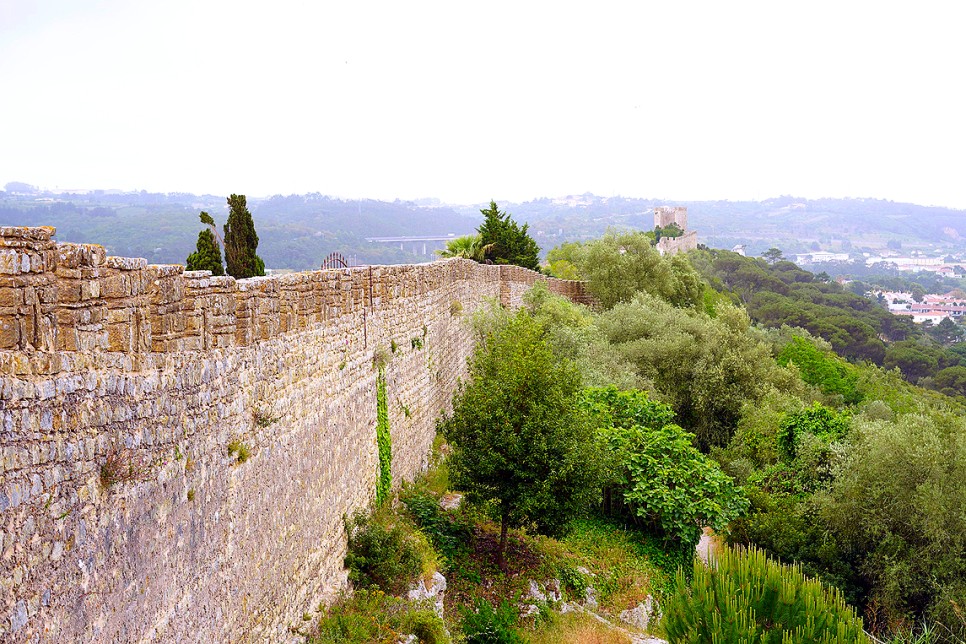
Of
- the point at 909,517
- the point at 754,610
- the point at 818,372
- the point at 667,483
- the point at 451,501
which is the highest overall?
the point at 754,610

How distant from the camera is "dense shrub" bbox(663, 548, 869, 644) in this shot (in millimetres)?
8094

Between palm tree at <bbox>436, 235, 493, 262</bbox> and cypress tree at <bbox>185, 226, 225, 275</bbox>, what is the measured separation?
15634mm

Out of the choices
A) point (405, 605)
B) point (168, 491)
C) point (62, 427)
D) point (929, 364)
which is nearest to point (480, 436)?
point (405, 605)

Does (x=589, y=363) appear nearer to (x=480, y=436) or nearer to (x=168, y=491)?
(x=480, y=436)

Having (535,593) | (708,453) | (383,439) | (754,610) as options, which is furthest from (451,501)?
(708,453)

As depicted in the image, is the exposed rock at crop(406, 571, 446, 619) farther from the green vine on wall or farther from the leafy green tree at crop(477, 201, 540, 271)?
the leafy green tree at crop(477, 201, 540, 271)

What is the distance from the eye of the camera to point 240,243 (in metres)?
15.2

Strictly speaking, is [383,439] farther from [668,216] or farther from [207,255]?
[668,216]

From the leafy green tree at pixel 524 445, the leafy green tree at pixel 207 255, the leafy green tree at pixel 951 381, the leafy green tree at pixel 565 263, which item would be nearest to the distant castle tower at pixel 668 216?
the leafy green tree at pixel 951 381

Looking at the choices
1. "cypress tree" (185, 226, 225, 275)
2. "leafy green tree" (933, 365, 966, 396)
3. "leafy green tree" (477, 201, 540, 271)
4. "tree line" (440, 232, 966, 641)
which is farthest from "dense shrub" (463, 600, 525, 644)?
"leafy green tree" (933, 365, 966, 396)

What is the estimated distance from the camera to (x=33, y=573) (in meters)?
3.37

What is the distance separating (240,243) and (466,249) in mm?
15502

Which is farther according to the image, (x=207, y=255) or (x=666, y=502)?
(x=666, y=502)

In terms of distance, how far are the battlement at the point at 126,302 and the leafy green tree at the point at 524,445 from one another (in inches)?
159
